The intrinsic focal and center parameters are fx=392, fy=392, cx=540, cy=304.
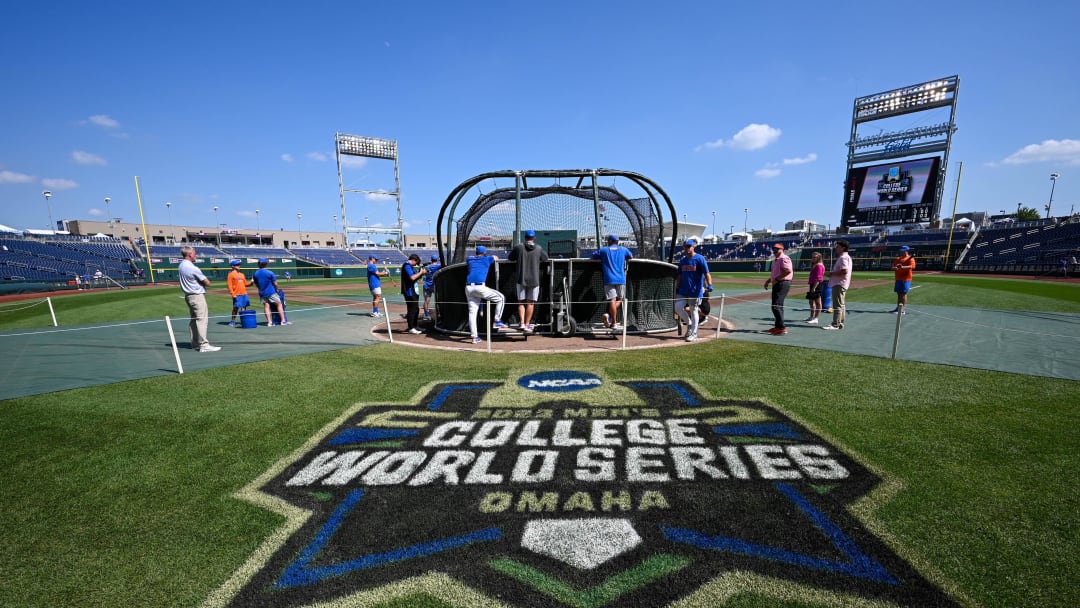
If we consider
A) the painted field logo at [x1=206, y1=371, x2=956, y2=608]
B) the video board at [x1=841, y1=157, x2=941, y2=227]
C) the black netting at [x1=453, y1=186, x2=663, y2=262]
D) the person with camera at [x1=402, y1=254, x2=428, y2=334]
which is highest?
the video board at [x1=841, y1=157, x2=941, y2=227]

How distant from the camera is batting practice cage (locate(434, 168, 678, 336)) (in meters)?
9.36

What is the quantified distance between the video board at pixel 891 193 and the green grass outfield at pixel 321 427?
5550 cm

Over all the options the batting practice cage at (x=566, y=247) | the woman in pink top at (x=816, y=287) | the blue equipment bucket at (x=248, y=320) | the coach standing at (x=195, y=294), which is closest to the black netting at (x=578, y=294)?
the batting practice cage at (x=566, y=247)

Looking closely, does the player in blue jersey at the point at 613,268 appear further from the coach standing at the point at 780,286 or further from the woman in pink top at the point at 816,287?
the woman in pink top at the point at 816,287

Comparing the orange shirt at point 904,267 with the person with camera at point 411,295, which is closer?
the orange shirt at point 904,267

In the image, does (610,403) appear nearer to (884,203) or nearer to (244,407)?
(244,407)

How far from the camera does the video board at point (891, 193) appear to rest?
45188 millimetres

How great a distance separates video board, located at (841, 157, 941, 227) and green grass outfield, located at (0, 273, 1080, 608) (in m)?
55.5

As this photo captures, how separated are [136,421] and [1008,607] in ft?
25.1

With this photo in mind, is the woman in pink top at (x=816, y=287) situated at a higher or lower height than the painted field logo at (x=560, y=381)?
higher

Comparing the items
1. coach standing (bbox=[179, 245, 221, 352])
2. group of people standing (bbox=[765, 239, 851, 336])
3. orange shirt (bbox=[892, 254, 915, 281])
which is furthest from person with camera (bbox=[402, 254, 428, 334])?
orange shirt (bbox=[892, 254, 915, 281])

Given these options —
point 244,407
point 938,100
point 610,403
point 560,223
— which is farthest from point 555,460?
point 938,100

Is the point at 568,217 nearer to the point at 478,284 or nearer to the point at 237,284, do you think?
the point at 478,284

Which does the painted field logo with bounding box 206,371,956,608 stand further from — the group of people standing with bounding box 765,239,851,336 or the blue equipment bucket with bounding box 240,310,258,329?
the blue equipment bucket with bounding box 240,310,258,329
